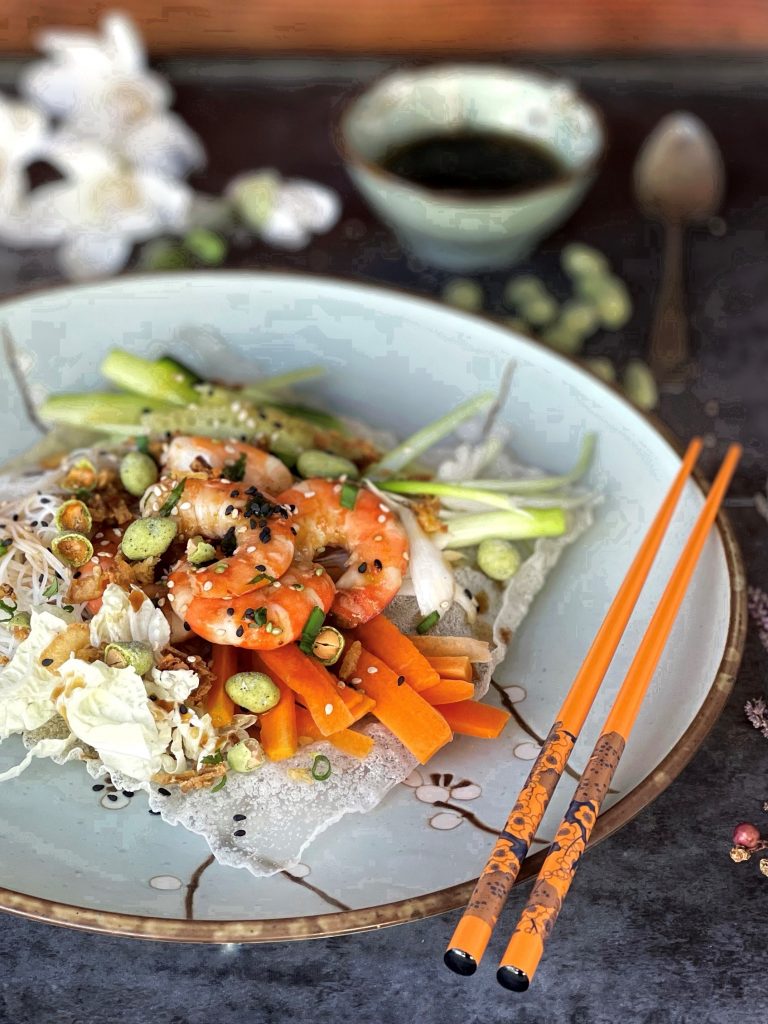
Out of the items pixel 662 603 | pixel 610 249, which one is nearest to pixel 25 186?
pixel 610 249

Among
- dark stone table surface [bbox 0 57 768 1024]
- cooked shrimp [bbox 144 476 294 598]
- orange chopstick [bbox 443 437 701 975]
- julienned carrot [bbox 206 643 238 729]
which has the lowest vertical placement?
dark stone table surface [bbox 0 57 768 1024]

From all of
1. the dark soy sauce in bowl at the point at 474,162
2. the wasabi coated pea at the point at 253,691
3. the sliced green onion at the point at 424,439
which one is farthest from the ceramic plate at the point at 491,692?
the dark soy sauce in bowl at the point at 474,162

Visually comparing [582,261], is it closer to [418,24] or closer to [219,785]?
[418,24]

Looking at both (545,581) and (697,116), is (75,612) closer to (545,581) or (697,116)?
(545,581)

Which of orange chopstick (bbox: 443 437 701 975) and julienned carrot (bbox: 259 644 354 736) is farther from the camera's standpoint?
julienned carrot (bbox: 259 644 354 736)

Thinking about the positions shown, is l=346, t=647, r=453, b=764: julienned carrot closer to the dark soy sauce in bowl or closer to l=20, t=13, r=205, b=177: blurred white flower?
the dark soy sauce in bowl

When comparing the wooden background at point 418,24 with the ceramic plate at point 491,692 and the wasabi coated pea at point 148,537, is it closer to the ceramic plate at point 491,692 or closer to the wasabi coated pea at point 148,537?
the ceramic plate at point 491,692

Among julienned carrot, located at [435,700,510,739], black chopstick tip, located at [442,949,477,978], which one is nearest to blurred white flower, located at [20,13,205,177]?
julienned carrot, located at [435,700,510,739]
